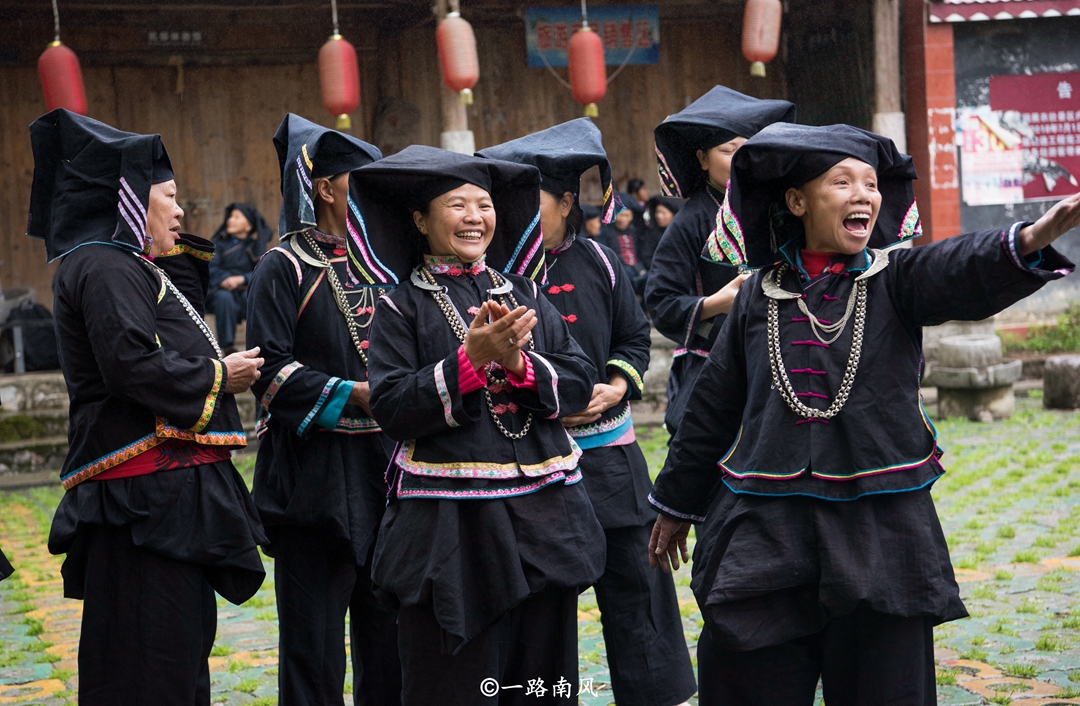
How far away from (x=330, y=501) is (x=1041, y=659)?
259 cm

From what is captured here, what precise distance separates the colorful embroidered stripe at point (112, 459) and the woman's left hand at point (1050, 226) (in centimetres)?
219

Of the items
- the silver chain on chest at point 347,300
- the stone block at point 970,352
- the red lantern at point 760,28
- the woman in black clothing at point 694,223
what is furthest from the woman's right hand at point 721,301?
the red lantern at point 760,28

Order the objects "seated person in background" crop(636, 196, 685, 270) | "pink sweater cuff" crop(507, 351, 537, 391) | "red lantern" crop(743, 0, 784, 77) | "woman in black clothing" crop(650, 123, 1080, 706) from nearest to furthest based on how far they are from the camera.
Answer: "woman in black clothing" crop(650, 123, 1080, 706) < "pink sweater cuff" crop(507, 351, 537, 391) < "red lantern" crop(743, 0, 784, 77) < "seated person in background" crop(636, 196, 685, 270)

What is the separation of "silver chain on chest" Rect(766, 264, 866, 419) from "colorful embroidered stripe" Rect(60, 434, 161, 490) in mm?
1629

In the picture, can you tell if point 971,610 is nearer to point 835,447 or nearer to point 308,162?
point 835,447

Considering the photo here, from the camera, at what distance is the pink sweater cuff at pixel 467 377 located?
8.87 feet

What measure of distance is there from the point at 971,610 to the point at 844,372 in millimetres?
2668

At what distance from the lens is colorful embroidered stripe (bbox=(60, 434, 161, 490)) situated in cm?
307

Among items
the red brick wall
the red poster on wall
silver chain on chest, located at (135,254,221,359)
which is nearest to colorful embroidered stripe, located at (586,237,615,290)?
silver chain on chest, located at (135,254,221,359)

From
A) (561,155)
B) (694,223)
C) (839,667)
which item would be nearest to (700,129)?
(694,223)

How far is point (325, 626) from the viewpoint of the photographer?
347cm

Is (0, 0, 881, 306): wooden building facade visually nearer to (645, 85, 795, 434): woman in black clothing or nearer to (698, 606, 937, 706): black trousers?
(645, 85, 795, 434): woman in black clothing

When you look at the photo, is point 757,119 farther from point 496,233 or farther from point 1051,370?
point 1051,370

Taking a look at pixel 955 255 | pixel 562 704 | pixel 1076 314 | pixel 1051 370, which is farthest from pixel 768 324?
pixel 1076 314
